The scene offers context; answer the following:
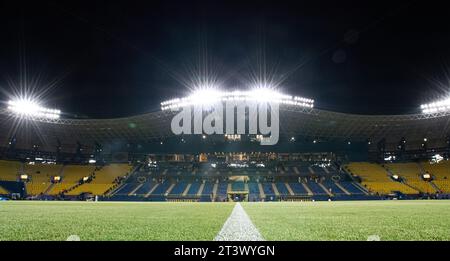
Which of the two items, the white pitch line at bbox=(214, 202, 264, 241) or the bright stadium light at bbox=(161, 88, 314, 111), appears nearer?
the white pitch line at bbox=(214, 202, 264, 241)

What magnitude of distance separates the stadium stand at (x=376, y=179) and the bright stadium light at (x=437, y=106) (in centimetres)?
1237

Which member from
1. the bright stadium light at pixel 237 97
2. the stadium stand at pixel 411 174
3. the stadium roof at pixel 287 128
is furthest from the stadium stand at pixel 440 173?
the bright stadium light at pixel 237 97

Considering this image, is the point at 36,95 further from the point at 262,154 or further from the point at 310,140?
→ the point at 310,140

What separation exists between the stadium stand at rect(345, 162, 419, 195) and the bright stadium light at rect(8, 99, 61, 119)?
4803cm

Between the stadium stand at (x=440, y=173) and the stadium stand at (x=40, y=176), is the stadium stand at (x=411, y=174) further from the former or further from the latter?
the stadium stand at (x=40, y=176)

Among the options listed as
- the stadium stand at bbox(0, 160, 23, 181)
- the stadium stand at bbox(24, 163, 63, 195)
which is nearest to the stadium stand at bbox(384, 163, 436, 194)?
the stadium stand at bbox(24, 163, 63, 195)

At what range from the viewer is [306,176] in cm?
5472

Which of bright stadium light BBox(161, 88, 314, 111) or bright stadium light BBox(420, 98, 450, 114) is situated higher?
bright stadium light BBox(161, 88, 314, 111)

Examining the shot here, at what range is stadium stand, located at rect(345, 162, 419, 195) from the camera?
153 feet

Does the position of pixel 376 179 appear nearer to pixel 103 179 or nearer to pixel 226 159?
pixel 226 159

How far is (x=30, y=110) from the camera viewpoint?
136 ft

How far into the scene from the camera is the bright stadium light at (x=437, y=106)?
4009 centimetres

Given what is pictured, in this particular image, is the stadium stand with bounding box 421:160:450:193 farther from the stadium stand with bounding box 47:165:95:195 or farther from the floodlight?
the stadium stand with bounding box 47:165:95:195
